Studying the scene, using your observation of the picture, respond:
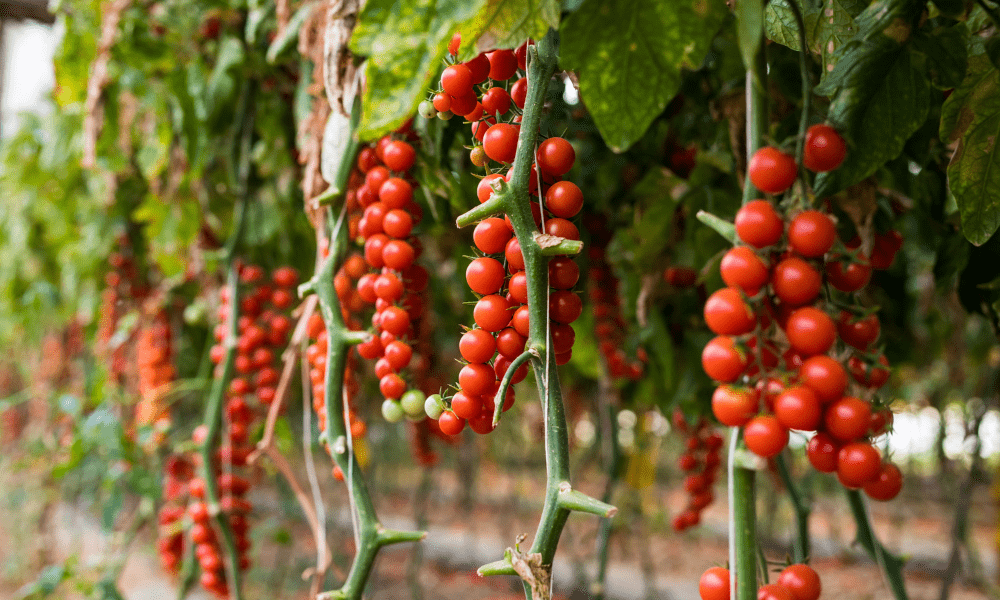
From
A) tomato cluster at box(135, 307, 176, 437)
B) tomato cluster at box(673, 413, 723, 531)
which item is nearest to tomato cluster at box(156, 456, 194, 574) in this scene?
tomato cluster at box(135, 307, 176, 437)

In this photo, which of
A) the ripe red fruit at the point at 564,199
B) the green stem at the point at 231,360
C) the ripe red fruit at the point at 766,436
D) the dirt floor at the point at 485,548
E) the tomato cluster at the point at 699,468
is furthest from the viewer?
the dirt floor at the point at 485,548

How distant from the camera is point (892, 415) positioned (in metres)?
0.40

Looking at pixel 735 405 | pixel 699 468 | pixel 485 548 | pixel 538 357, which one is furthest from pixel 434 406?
pixel 485 548

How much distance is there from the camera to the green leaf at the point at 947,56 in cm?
41

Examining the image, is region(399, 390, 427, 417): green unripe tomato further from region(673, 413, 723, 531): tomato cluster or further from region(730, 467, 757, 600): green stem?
region(673, 413, 723, 531): tomato cluster

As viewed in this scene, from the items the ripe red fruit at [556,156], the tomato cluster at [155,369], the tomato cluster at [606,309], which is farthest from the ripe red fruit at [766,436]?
the tomato cluster at [155,369]

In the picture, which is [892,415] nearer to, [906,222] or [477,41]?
[477,41]

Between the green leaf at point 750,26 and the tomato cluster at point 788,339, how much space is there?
51mm

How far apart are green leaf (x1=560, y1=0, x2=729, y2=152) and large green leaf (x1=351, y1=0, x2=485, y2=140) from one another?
0.07 meters

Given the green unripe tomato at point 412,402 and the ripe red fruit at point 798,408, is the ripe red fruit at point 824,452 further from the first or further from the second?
the green unripe tomato at point 412,402

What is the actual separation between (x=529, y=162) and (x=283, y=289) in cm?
85

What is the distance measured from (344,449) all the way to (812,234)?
1.53ft

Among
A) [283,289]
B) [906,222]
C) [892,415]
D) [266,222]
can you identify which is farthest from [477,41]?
[906,222]

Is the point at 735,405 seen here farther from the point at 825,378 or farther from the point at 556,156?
the point at 556,156
